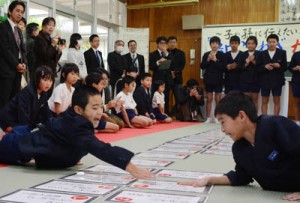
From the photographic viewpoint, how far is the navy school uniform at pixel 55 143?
185cm

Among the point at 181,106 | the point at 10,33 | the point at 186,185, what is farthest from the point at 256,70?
the point at 186,185

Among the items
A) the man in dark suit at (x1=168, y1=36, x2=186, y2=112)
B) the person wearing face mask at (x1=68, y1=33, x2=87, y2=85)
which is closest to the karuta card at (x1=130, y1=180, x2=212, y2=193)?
the person wearing face mask at (x1=68, y1=33, x2=87, y2=85)

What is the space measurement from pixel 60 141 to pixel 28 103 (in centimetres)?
115

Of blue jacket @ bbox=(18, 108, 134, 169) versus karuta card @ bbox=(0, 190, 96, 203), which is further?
blue jacket @ bbox=(18, 108, 134, 169)

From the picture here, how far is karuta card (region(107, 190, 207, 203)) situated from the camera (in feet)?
4.80

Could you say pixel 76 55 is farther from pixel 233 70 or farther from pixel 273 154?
pixel 273 154

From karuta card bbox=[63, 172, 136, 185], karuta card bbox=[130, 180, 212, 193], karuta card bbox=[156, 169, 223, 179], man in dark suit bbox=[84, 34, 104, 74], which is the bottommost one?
karuta card bbox=[156, 169, 223, 179]

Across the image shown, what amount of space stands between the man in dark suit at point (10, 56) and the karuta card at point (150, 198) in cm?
253

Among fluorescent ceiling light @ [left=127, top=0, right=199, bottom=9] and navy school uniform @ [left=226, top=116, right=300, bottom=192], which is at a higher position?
fluorescent ceiling light @ [left=127, top=0, right=199, bottom=9]

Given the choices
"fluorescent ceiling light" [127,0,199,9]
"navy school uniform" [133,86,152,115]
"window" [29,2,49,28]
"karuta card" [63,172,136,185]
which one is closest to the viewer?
"karuta card" [63,172,136,185]

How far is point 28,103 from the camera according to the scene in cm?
301

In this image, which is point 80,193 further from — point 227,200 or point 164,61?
point 164,61

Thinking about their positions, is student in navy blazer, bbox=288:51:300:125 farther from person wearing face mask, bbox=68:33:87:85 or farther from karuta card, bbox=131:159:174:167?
karuta card, bbox=131:159:174:167

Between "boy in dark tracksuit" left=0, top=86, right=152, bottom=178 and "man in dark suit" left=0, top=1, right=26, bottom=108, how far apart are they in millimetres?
1589
